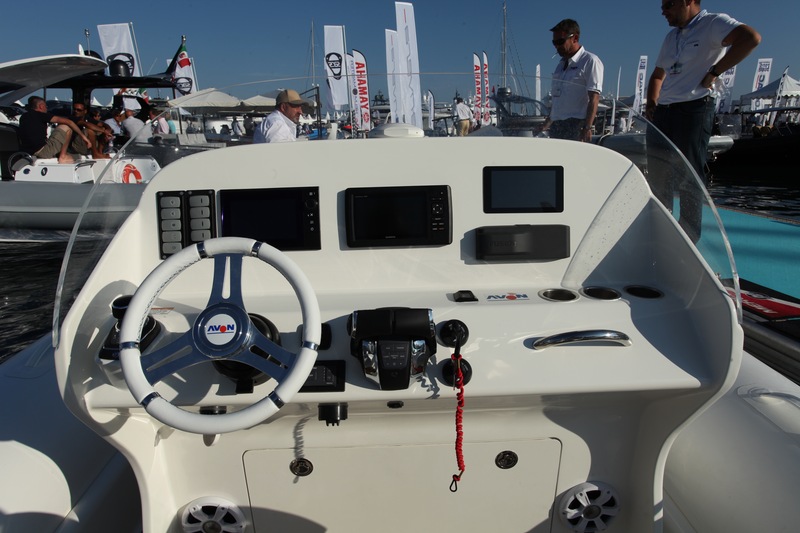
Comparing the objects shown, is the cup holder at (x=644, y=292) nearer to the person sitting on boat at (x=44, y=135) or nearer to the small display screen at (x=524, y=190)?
the small display screen at (x=524, y=190)

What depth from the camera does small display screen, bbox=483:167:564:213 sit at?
5.68 ft

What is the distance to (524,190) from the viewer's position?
5.72ft

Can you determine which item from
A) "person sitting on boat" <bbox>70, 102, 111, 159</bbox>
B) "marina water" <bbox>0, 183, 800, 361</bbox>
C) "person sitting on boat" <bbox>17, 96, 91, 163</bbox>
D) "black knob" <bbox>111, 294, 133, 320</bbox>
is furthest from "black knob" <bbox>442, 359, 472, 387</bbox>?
"person sitting on boat" <bbox>70, 102, 111, 159</bbox>

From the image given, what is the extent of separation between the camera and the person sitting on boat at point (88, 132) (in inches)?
328

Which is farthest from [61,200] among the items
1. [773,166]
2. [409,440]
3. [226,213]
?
[773,166]

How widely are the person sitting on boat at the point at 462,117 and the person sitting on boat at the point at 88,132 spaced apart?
8.01 m

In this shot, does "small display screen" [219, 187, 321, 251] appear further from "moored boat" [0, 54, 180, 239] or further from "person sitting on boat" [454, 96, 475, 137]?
"moored boat" [0, 54, 180, 239]

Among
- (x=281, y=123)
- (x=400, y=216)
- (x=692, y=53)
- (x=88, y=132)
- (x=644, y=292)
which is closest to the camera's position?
(x=644, y=292)

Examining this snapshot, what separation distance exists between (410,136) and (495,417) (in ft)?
3.25

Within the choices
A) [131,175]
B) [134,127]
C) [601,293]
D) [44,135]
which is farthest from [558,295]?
[44,135]

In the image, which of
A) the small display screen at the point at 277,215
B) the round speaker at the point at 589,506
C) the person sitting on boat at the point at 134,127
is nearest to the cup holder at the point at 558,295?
the round speaker at the point at 589,506

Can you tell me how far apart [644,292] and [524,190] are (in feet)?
1.62

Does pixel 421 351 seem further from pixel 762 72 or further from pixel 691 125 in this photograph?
pixel 762 72

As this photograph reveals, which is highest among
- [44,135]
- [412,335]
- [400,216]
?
[44,135]
